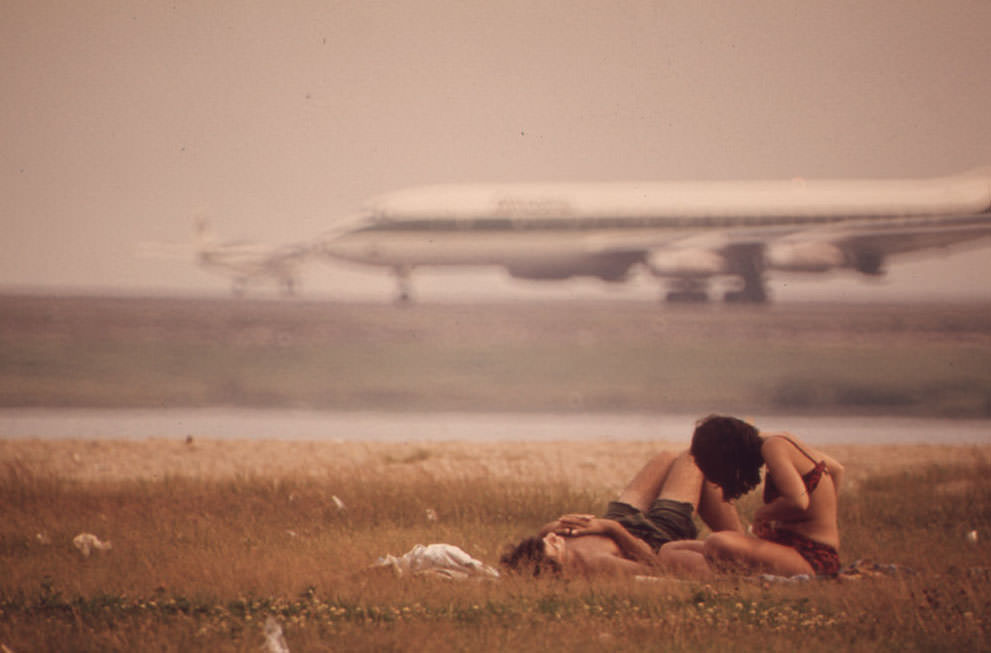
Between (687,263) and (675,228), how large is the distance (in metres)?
0.49

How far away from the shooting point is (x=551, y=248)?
14273 millimetres

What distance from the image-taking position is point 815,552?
4.18 m

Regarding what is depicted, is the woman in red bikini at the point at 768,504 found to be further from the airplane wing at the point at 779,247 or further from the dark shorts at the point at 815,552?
the airplane wing at the point at 779,247

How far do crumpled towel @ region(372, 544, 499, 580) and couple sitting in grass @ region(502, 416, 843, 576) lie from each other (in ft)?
0.39

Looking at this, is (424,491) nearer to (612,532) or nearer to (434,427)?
(612,532)

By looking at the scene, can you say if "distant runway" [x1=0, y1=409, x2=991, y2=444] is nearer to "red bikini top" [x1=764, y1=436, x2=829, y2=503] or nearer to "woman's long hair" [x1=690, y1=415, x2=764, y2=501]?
A: "woman's long hair" [x1=690, y1=415, x2=764, y2=501]

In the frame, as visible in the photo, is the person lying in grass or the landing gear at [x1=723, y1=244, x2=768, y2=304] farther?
the landing gear at [x1=723, y1=244, x2=768, y2=304]

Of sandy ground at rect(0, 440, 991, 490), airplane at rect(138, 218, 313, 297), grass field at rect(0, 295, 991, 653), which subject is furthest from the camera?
airplane at rect(138, 218, 313, 297)

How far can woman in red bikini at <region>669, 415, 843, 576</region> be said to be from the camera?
405cm

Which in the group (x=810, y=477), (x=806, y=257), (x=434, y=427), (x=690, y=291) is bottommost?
(x=434, y=427)

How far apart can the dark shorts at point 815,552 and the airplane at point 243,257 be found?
26.9 feet

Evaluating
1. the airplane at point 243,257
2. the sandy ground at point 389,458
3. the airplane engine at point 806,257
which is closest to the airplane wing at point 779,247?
the airplane engine at point 806,257

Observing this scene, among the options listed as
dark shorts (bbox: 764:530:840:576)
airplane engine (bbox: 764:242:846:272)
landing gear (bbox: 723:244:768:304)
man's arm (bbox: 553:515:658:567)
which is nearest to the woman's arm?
dark shorts (bbox: 764:530:840:576)

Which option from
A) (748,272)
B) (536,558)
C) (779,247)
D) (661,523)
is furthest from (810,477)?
(748,272)
